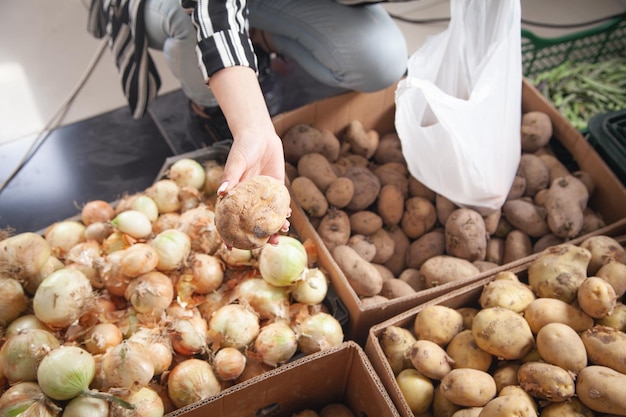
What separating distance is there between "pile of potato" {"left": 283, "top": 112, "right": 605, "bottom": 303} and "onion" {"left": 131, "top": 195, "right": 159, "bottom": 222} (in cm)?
34

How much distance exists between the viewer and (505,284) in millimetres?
1015

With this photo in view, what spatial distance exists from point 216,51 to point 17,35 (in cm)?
157

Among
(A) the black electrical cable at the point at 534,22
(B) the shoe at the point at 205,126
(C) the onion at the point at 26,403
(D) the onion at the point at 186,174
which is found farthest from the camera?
(A) the black electrical cable at the point at 534,22

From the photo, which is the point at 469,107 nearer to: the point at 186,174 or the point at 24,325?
the point at 186,174

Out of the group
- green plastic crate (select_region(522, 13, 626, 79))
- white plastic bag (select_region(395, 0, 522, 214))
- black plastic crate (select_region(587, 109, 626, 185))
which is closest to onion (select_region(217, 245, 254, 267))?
white plastic bag (select_region(395, 0, 522, 214))

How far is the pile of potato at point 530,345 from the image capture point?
0.84m

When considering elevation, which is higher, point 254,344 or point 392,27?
point 392,27

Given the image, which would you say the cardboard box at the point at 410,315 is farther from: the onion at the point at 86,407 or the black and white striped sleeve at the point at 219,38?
the black and white striped sleeve at the point at 219,38

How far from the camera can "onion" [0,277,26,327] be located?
936 millimetres

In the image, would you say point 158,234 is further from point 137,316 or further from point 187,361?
point 187,361

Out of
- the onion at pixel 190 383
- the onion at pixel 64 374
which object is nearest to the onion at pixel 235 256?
the onion at pixel 190 383

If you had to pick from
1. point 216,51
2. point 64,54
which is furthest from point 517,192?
point 64,54

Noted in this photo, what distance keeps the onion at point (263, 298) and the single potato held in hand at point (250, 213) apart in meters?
0.24

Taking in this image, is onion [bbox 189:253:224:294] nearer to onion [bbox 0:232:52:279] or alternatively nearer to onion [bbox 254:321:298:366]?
onion [bbox 254:321:298:366]
